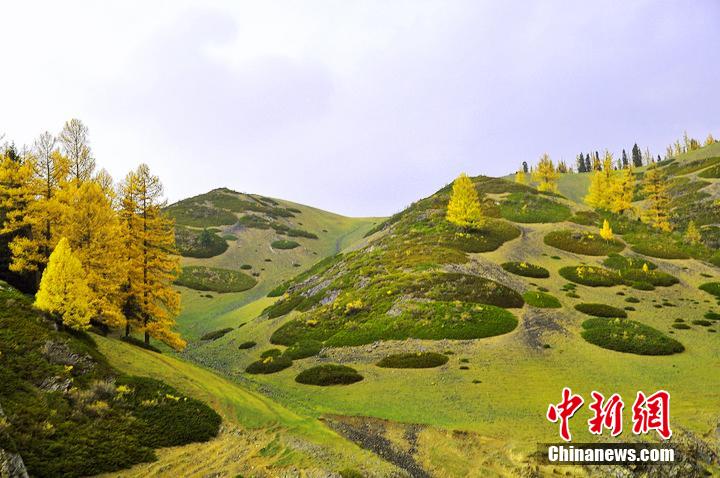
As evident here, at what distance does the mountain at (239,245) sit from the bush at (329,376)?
23.9 metres

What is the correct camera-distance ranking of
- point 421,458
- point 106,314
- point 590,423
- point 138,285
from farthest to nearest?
1. point 138,285
2. point 106,314
3. point 590,423
4. point 421,458

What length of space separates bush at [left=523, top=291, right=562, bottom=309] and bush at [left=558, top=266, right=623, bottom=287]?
275 inches

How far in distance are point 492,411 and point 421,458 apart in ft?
17.6

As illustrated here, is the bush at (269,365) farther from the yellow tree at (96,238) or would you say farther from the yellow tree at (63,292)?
the yellow tree at (63,292)

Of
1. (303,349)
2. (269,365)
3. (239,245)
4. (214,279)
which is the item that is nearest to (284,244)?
(239,245)

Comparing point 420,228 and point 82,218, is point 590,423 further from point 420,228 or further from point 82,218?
point 420,228

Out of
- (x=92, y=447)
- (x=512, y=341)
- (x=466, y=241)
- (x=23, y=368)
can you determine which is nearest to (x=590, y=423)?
(x=512, y=341)

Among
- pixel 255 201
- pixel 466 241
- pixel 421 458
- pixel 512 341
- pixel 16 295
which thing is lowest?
pixel 421 458

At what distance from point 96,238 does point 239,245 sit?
59.5 m

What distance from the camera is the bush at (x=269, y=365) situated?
2850 centimetres

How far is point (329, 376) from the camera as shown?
24578 millimetres

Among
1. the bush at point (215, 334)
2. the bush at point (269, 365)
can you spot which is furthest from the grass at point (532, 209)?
the bush at point (269, 365)

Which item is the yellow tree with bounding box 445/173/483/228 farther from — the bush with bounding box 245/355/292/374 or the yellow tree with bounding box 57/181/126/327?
the yellow tree with bounding box 57/181/126/327

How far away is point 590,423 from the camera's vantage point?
16.5 metres
